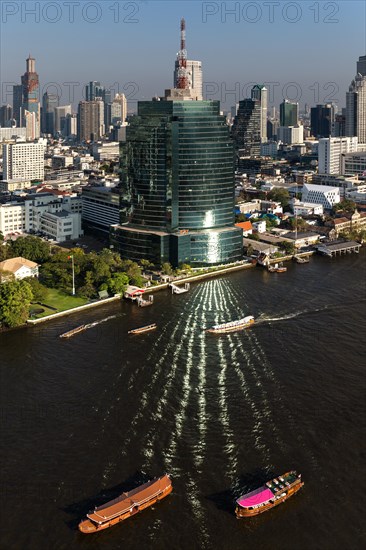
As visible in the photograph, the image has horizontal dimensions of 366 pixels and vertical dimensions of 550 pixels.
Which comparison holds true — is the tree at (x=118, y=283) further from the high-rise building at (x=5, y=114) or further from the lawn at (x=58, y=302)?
the high-rise building at (x=5, y=114)

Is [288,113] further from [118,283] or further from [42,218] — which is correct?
[118,283]

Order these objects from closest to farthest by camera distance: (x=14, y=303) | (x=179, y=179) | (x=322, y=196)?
(x=14, y=303), (x=179, y=179), (x=322, y=196)

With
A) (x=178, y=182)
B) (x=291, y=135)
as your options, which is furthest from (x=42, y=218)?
(x=291, y=135)

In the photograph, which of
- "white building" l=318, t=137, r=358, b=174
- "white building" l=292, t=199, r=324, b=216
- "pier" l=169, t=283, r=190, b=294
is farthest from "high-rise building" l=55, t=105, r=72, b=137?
"pier" l=169, t=283, r=190, b=294

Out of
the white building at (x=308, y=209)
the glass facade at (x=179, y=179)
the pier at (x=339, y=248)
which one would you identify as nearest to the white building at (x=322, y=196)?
the white building at (x=308, y=209)

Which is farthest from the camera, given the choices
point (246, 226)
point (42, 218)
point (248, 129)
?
point (248, 129)

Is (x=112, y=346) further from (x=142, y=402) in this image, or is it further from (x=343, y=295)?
(x=343, y=295)
